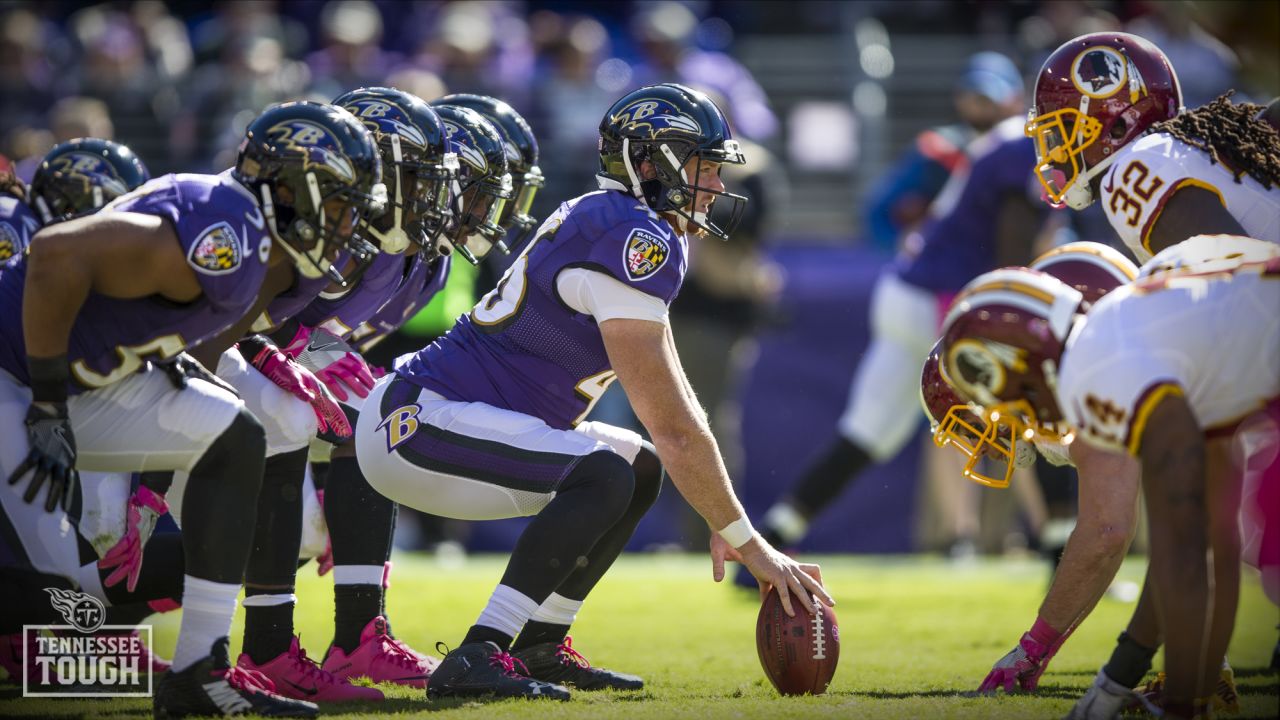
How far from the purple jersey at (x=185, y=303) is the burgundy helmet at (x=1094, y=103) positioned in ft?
9.08

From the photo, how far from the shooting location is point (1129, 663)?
164 inches

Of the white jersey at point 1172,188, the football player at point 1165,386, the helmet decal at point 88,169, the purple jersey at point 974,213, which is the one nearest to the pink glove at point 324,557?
the helmet decal at point 88,169

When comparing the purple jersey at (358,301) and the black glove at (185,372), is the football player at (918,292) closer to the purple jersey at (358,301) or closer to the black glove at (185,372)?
the purple jersey at (358,301)

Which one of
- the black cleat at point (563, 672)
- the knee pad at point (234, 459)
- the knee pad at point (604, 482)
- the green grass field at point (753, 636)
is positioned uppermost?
the knee pad at point (234, 459)

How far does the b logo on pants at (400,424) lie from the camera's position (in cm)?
492

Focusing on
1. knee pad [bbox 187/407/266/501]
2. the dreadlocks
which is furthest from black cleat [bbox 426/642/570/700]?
the dreadlocks

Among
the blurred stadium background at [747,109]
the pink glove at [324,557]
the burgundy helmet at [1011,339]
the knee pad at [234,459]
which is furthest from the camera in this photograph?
the blurred stadium background at [747,109]

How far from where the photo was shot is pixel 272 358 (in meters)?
5.20

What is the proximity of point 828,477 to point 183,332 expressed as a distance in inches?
205

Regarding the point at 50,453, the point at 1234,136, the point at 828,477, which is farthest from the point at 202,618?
the point at 828,477

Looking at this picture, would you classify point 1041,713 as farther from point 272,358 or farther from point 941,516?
point 941,516

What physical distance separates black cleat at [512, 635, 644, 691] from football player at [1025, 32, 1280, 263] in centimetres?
218

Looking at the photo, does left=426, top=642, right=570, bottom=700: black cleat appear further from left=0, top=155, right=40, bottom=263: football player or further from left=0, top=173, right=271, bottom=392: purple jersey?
left=0, top=155, right=40, bottom=263: football player

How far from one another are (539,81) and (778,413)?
334 cm
